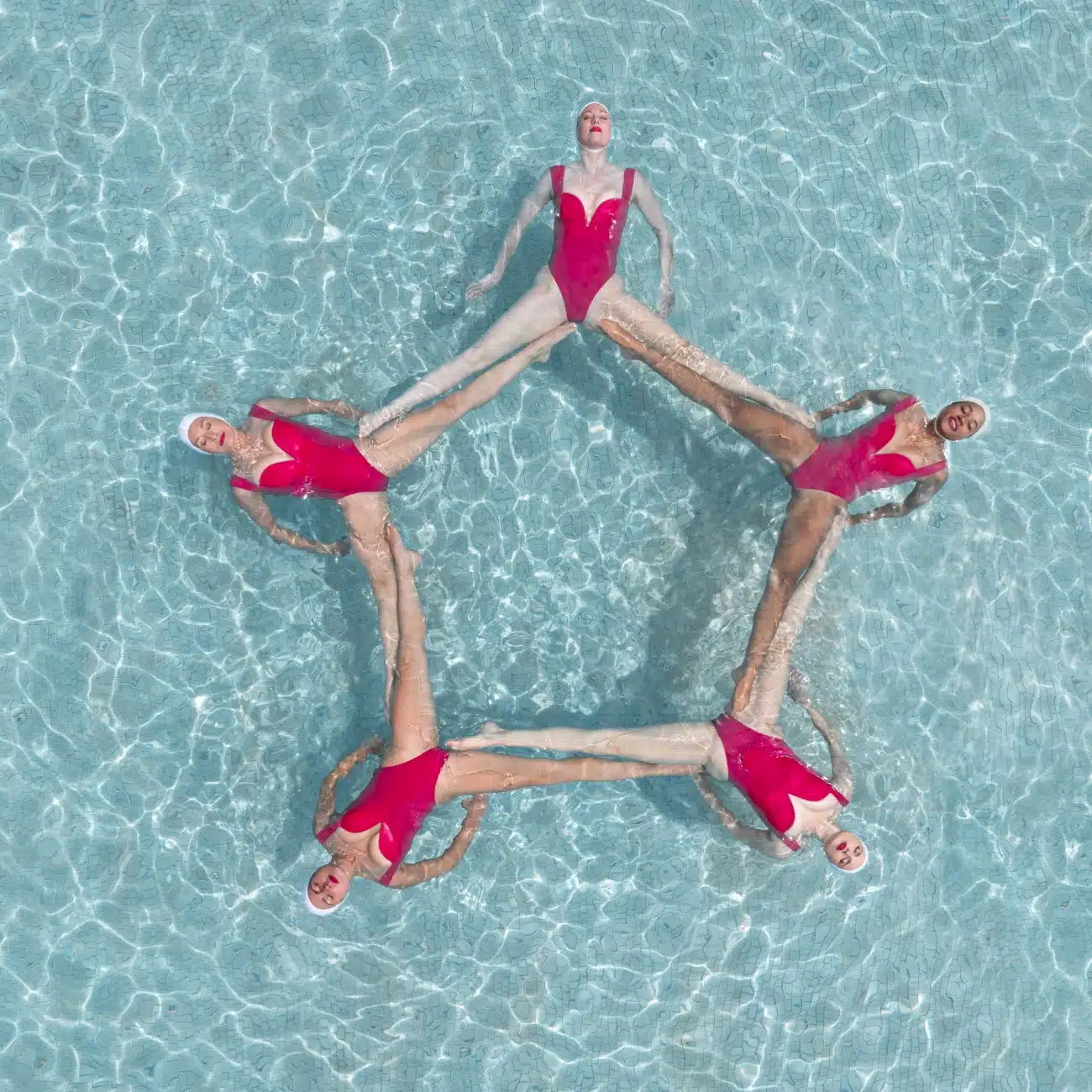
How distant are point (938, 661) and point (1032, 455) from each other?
6.57 ft

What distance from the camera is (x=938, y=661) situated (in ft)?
29.3

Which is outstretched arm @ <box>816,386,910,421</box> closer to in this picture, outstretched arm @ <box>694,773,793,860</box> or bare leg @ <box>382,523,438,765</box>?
outstretched arm @ <box>694,773,793,860</box>

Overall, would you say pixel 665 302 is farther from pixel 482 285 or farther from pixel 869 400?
pixel 869 400

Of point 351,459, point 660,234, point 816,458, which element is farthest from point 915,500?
point 351,459

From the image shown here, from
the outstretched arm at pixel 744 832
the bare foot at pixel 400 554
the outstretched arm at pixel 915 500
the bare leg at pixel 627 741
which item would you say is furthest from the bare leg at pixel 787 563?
the bare foot at pixel 400 554

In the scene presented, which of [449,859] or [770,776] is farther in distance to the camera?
[449,859]

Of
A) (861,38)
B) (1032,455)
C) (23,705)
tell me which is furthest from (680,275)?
(23,705)

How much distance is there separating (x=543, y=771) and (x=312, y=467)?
2721 millimetres

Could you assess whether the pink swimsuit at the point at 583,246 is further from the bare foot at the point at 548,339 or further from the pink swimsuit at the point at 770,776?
the pink swimsuit at the point at 770,776

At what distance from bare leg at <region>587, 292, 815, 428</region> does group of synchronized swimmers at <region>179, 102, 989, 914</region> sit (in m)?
0.01

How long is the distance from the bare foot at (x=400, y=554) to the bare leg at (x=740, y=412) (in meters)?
2.21

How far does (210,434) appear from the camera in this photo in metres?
6.66

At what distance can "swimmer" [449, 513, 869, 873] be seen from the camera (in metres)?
6.84

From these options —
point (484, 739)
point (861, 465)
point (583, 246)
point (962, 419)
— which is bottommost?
point (484, 739)
